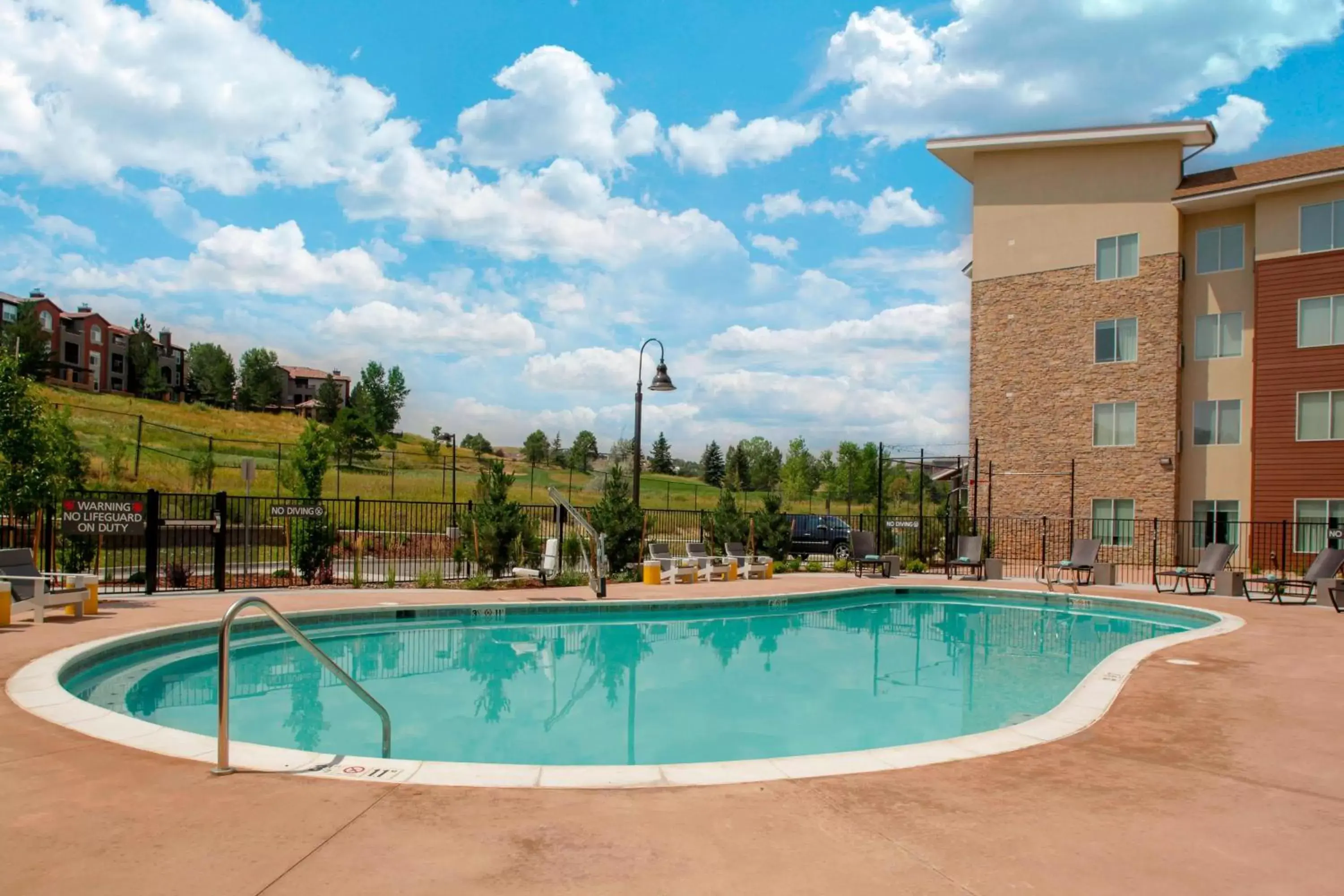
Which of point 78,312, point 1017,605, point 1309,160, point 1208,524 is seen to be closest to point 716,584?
point 1017,605

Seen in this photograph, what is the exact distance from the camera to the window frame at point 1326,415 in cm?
2172

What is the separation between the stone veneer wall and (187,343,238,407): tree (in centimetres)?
8070

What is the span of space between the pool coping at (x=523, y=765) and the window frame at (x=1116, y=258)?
2072cm

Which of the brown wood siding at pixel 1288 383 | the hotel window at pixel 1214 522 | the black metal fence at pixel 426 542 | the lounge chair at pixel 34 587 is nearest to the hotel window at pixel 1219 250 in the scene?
the brown wood siding at pixel 1288 383

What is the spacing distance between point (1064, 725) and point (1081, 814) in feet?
6.94

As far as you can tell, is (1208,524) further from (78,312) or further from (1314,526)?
(78,312)

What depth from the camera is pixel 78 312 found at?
75312mm

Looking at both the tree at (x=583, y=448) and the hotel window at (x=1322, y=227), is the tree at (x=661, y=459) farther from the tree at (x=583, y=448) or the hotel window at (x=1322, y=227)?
the hotel window at (x=1322, y=227)

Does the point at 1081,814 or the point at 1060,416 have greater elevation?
the point at 1060,416

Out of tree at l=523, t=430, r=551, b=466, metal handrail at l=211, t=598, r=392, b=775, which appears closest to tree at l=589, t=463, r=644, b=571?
metal handrail at l=211, t=598, r=392, b=775

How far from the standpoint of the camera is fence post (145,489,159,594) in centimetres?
1348

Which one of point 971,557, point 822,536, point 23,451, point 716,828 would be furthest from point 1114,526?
point 23,451

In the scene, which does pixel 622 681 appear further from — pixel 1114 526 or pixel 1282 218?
pixel 1282 218

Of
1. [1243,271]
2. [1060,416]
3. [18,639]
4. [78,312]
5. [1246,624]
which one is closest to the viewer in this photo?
[18,639]
